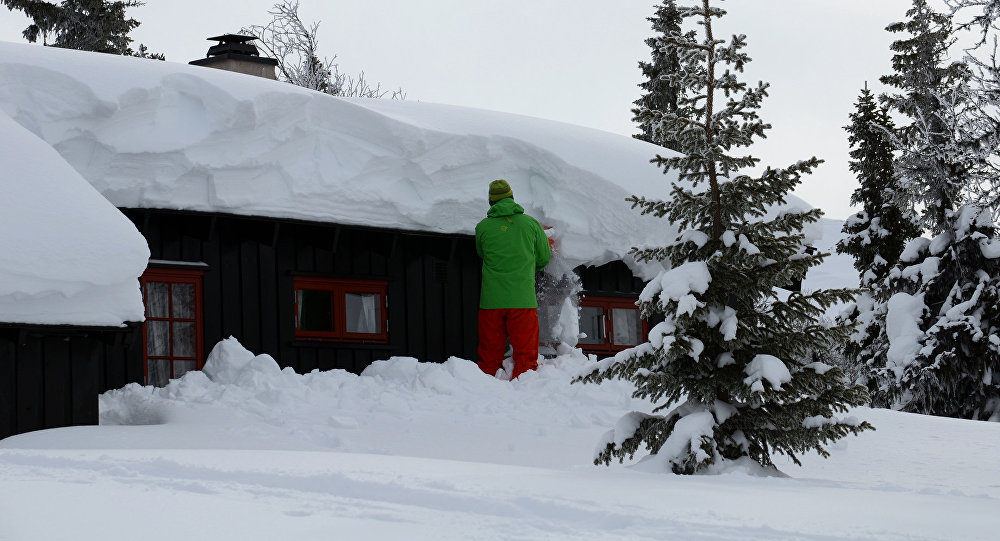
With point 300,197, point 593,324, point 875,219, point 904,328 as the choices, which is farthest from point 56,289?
point 875,219

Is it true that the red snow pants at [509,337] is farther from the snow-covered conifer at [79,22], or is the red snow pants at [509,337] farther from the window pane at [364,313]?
the snow-covered conifer at [79,22]

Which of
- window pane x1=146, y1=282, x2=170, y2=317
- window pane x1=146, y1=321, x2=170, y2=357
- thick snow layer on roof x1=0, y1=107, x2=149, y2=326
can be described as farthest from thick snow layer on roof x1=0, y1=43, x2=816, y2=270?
thick snow layer on roof x1=0, y1=107, x2=149, y2=326

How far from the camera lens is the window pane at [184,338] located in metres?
10.9

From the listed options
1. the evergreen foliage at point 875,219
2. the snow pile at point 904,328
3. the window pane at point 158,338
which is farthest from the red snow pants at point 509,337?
the evergreen foliage at point 875,219

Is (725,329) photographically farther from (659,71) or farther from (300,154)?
(659,71)

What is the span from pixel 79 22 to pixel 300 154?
16822 millimetres

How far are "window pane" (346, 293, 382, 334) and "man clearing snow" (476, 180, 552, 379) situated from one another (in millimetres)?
1220

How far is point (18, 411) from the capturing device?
27.4 ft

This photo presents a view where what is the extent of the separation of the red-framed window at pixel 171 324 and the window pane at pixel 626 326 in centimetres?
488

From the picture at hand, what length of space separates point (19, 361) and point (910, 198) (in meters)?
12.6

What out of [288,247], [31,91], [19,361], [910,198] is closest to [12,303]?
[19,361]

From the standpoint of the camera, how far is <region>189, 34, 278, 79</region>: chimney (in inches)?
646

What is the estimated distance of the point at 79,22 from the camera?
26.0 metres

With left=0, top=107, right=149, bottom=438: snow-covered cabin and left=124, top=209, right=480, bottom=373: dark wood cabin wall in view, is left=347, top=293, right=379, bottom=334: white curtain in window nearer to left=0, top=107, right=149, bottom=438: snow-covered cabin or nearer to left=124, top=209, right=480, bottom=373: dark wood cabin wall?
left=124, top=209, right=480, bottom=373: dark wood cabin wall
